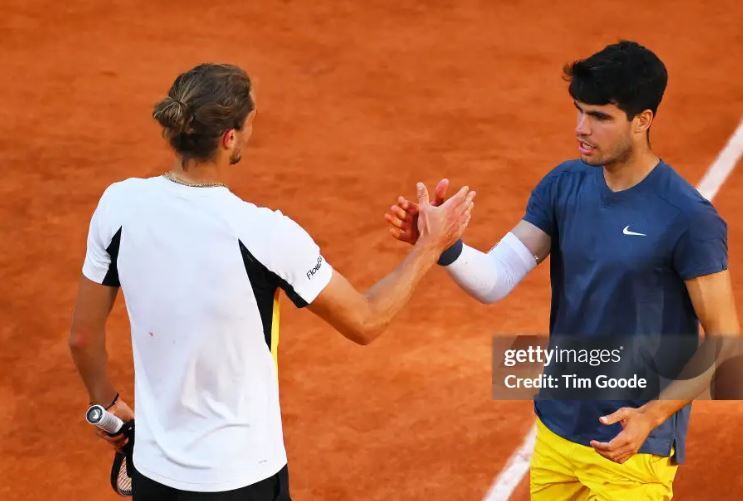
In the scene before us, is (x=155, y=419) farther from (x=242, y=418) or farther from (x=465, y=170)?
(x=465, y=170)

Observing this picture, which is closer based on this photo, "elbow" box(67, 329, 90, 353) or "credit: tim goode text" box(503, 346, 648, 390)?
"elbow" box(67, 329, 90, 353)

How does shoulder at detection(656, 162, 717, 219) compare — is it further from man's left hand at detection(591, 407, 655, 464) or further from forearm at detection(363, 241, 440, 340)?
forearm at detection(363, 241, 440, 340)

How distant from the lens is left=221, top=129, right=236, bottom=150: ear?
13.5ft

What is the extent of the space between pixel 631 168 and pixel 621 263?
0.39 metres

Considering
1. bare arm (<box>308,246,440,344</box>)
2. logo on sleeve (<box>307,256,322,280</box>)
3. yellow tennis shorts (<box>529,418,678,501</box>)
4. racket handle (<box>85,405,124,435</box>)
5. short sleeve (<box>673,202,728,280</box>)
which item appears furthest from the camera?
yellow tennis shorts (<box>529,418,678,501</box>)

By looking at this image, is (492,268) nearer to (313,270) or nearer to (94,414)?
(313,270)

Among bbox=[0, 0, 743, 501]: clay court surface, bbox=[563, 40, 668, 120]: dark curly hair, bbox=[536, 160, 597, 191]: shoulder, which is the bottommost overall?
bbox=[0, 0, 743, 501]: clay court surface

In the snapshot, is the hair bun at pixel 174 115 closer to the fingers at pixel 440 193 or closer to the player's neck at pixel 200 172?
the player's neck at pixel 200 172

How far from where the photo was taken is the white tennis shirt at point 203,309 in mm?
4004

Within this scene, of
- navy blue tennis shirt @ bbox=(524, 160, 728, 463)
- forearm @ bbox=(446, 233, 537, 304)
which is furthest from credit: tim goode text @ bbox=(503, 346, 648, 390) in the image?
forearm @ bbox=(446, 233, 537, 304)

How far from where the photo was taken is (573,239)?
497cm

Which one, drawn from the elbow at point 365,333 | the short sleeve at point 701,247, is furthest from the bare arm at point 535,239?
the elbow at point 365,333

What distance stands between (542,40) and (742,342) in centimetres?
770

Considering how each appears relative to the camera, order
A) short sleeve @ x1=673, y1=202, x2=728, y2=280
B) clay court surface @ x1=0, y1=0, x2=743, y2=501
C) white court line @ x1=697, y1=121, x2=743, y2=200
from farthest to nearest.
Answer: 1. white court line @ x1=697, y1=121, x2=743, y2=200
2. clay court surface @ x1=0, y1=0, x2=743, y2=501
3. short sleeve @ x1=673, y1=202, x2=728, y2=280
